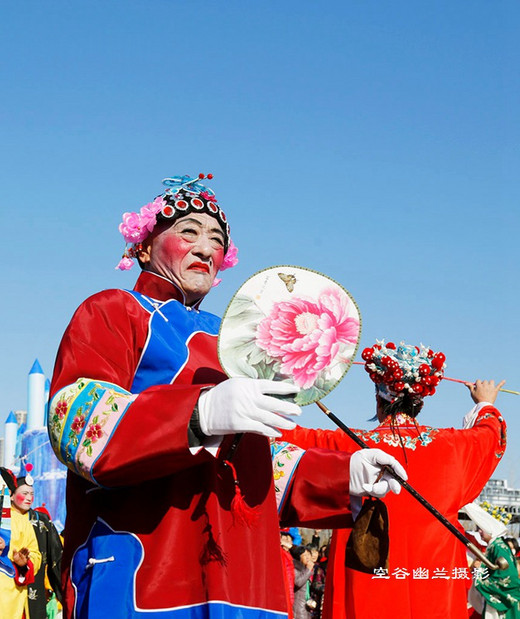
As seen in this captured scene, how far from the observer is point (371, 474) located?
3.21 m

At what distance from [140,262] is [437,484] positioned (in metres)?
2.51

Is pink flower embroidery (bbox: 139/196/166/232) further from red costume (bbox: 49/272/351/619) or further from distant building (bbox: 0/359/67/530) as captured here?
distant building (bbox: 0/359/67/530)

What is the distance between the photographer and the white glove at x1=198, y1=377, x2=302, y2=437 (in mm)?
2549

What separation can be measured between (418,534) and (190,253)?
8.63 feet

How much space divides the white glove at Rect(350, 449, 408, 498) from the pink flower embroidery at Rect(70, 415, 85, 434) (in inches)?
38.3

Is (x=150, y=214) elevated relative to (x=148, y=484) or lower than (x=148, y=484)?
elevated

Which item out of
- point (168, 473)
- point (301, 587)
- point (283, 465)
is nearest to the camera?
point (168, 473)

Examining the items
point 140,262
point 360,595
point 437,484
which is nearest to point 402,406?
point 437,484

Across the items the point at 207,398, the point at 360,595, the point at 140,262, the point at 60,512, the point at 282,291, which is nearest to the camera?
the point at 207,398

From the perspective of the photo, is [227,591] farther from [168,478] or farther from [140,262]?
[140,262]

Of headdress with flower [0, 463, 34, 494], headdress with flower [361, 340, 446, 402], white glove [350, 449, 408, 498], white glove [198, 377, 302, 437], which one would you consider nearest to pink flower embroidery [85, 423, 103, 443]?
white glove [198, 377, 302, 437]

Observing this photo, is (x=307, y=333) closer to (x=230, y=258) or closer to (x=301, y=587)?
(x=230, y=258)

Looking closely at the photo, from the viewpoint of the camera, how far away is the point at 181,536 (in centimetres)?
281

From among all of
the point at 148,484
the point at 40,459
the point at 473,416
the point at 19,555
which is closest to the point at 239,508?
the point at 148,484
